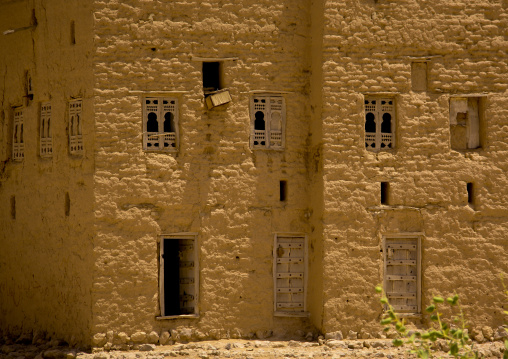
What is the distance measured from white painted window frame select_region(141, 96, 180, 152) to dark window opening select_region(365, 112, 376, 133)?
10.9 feet

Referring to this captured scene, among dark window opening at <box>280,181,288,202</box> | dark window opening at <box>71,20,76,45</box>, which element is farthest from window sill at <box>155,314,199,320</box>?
dark window opening at <box>71,20,76,45</box>

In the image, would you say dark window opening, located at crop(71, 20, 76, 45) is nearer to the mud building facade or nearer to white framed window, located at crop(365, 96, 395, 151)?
the mud building facade

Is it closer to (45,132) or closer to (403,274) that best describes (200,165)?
(45,132)

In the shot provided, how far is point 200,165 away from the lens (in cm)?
1330

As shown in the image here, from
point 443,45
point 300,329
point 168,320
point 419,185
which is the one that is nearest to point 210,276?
point 168,320

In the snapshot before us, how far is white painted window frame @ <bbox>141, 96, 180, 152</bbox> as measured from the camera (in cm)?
1319

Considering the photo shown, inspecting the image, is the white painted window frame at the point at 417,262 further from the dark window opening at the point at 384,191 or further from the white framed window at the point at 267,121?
the white framed window at the point at 267,121

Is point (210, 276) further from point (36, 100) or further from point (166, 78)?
point (36, 100)

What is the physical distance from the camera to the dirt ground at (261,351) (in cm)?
1270

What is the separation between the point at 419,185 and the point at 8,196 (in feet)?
25.9

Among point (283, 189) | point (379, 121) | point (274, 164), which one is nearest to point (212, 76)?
point (274, 164)

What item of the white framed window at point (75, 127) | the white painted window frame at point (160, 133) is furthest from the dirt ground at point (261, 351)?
the white framed window at point (75, 127)

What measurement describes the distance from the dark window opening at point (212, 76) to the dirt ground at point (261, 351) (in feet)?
14.6

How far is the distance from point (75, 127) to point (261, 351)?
16.5 feet
